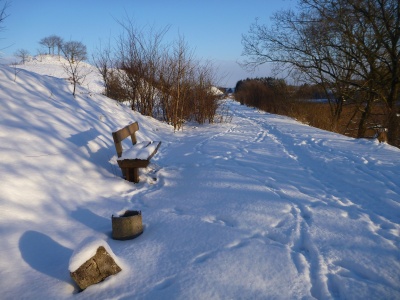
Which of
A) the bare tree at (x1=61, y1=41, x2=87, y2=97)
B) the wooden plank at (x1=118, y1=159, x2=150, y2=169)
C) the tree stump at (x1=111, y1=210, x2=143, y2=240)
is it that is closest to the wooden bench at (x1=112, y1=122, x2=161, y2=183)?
the wooden plank at (x1=118, y1=159, x2=150, y2=169)

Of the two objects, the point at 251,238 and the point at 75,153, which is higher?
the point at 75,153

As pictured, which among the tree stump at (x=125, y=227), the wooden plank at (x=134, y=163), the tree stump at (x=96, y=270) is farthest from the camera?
the wooden plank at (x=134, y=163)

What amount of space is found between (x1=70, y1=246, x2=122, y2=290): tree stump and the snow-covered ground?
6 cm

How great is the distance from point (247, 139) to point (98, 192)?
556 centimetres

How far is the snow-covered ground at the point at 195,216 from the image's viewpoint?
2.16m

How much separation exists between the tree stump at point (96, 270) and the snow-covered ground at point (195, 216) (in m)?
0.06

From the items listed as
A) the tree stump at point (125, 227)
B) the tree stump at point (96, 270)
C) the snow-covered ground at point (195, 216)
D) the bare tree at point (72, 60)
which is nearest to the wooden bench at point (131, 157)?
the snow-covered ground at point (195, 216)

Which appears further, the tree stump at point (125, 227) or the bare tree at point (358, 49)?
the bare tree at point (358, 49)

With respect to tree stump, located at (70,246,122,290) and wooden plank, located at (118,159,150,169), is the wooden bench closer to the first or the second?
wooden plank, located at (118,159,150,169)

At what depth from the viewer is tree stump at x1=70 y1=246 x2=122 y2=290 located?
6.88 ft

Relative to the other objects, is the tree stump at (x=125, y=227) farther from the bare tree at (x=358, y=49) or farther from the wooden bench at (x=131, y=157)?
the bare tree at (x=358, y=49)

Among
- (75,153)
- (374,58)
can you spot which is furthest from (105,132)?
(374,58)

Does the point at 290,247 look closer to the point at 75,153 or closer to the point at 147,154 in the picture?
the point at 147,154

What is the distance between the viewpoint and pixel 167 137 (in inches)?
352
